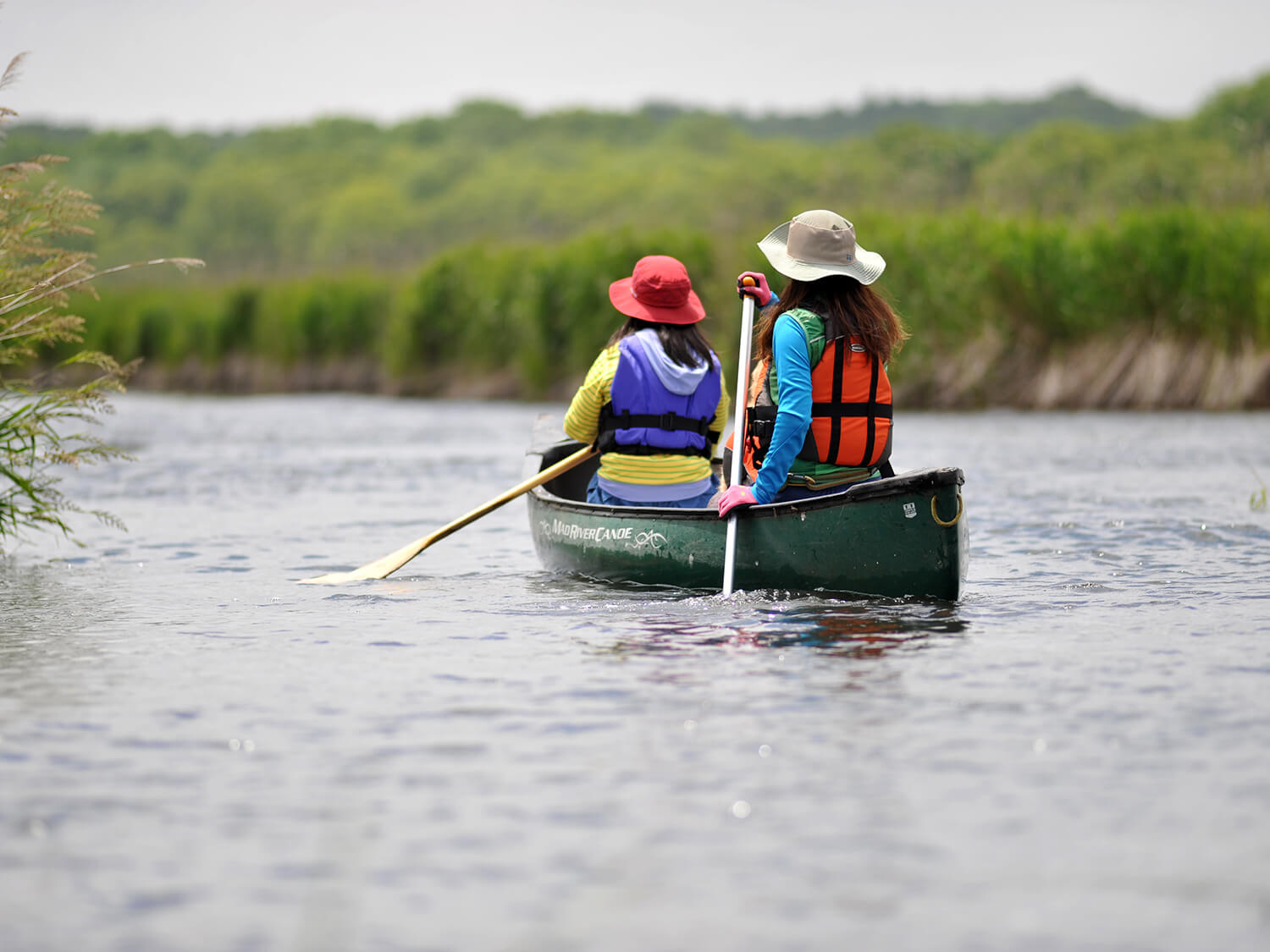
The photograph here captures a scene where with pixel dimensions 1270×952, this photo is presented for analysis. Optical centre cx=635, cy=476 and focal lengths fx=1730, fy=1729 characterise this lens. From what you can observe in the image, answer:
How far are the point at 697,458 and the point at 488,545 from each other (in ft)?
7.86

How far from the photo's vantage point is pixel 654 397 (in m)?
8.00

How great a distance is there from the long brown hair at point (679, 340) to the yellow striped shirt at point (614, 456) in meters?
0.14

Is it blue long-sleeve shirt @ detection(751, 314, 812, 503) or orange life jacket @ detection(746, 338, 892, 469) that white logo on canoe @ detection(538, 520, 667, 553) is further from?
blue long-sleeve shirt @ detection(751, 314, 812, 503)

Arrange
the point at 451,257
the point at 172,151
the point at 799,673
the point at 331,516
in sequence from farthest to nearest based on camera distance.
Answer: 1. the point at 172,151
2. the point at 451,257
3. the point at 331,516
4. the point at 799,673

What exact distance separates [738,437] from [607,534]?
0.91 meters

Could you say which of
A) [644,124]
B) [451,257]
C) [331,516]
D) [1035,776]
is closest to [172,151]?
[644,124]

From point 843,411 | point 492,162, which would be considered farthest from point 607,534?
point 492,162

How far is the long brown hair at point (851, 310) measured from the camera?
23.1 ft

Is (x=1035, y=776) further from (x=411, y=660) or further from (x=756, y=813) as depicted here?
(x=411, y=660)

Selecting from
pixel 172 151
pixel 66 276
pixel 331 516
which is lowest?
pixel 331 516

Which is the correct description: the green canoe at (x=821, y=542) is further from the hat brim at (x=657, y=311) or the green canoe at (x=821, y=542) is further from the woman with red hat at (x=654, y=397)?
the hat brim at (x=657, y=311)

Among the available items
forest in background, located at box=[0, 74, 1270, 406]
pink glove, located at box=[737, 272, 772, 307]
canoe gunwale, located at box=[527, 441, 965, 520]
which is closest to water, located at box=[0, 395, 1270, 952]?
canoe gunwale, located at box=[527, 441, 965, 520]

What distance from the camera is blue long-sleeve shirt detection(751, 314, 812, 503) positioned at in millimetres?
6969

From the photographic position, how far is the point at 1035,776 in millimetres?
4270
